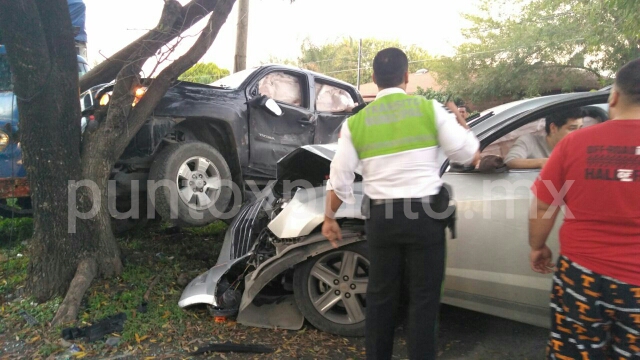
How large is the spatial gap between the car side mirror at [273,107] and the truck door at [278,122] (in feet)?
0.22

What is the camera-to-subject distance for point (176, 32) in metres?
4.64

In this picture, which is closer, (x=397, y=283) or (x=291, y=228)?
(x=397, y=283)

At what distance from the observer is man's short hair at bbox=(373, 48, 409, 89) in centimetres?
251

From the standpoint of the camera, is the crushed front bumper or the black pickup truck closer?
the crushed front bumper

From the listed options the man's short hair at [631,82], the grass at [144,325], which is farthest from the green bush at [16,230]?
the man's short hair at [631,82]

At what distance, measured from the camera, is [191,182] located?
17.2 feet

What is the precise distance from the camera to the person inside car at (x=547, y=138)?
339cm

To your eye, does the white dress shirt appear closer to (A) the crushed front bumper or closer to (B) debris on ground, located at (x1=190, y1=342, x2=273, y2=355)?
(B) debris on ground, located at (x1=190, y1=342, x2=273, y2=355)

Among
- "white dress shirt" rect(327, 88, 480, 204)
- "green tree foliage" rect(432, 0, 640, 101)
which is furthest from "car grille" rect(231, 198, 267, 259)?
"green tree foliage" rect(432, 0, 640, 101)

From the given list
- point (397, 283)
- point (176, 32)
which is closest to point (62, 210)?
point (176, 32)

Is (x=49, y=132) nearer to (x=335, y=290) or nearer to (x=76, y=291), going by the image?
(x=76, y=291)

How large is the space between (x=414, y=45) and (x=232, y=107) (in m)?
34.4

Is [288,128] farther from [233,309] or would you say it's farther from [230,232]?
[233,309]

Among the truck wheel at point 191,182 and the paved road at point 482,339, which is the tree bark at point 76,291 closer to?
the truck wheel at point 191,182
